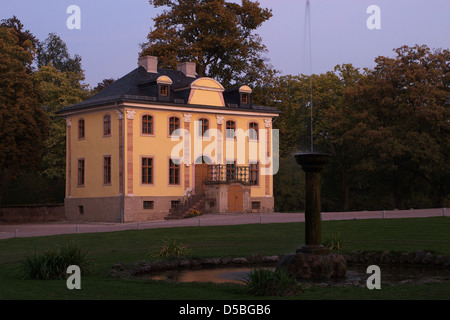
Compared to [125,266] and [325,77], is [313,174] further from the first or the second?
[325,77]

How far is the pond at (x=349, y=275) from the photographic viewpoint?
14.9m

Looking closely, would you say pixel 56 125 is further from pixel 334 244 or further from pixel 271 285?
pixel 271 285

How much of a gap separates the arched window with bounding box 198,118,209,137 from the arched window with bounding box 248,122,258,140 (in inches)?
141

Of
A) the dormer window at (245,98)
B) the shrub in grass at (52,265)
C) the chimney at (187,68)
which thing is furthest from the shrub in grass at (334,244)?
the chimney at (187,68)

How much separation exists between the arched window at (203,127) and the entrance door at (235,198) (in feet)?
13.8

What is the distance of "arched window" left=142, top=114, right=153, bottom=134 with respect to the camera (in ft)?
153

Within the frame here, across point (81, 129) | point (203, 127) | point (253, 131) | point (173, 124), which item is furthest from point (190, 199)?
point (81, 129)

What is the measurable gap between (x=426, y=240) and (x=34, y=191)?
118 feet

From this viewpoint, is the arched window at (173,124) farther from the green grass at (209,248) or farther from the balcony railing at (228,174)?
the green grass at (209,248)

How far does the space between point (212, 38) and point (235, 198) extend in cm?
1478

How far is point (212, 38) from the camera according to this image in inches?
2212

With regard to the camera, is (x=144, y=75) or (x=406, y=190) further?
(x=406, y=190)

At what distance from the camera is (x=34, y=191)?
5259 cm

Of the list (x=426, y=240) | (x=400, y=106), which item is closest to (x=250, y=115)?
(x=400, y=106)
